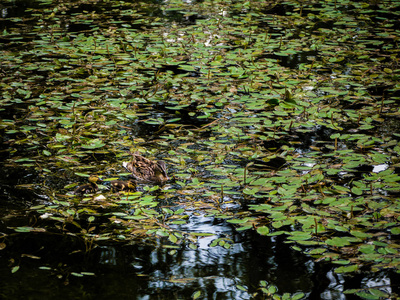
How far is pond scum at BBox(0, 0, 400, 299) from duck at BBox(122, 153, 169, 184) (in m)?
0.05

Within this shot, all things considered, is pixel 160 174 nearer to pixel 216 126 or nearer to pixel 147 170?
pixel 147 170

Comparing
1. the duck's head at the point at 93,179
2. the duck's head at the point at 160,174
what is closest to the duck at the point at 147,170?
the duck's head at the point at 160,174

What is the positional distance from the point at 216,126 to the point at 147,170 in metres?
0.73

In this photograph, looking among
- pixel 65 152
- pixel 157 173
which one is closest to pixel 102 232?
pixel 157 173

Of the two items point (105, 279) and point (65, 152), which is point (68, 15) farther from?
point (105, 279)

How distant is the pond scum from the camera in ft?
6.56

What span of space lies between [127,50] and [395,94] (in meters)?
2.30

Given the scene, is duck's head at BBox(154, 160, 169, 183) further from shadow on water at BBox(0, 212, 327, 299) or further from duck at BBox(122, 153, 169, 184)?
shadow on water at BBox(0, 212, 327, 299)

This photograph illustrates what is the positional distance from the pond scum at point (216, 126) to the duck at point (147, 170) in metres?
0.05

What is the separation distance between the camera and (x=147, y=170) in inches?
92.4

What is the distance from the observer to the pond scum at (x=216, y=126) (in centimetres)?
200

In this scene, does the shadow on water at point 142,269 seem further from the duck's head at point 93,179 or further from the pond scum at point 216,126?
the duck's head at point 93,179

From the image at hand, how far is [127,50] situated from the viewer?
4098 millimetres

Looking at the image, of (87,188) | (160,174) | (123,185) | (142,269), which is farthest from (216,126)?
(142,269)
